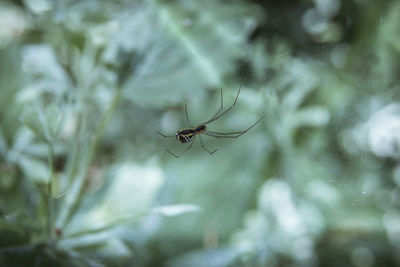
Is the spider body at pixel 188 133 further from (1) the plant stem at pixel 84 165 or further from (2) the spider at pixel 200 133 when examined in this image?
(1) the plant stem at pixel 84 165

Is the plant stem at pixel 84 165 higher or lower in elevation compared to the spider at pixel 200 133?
lower

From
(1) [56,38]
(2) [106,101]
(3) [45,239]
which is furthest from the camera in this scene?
(1) [56,38]

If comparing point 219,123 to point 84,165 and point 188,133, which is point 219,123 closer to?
point 188,133

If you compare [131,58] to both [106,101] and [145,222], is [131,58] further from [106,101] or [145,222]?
[145,222]

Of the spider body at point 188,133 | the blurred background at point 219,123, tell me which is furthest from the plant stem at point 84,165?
the spider body at point 188,133

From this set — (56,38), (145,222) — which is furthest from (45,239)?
(56,38)

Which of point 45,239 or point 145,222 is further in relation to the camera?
point 145,222

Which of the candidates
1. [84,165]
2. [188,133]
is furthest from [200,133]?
[84,165]
